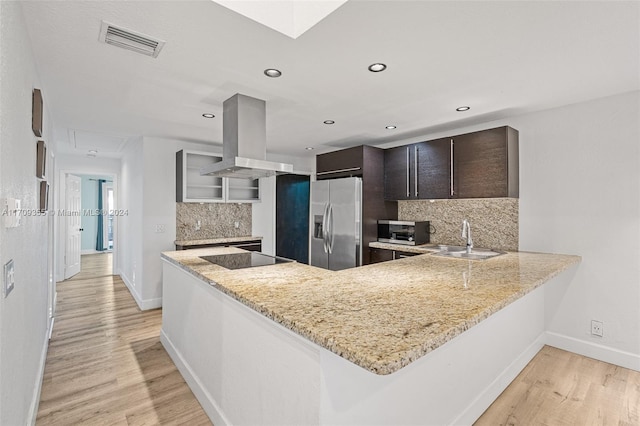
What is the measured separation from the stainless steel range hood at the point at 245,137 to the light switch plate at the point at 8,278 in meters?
1.55

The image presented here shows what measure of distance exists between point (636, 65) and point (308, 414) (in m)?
3.07

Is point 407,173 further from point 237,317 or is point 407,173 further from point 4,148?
point 4,148

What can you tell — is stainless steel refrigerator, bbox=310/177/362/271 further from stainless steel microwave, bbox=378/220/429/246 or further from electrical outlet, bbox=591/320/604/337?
electrical outlet, bbox=591/320/604/337

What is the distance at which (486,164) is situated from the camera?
3.34 metres

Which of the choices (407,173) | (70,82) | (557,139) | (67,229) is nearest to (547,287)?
(557,139)

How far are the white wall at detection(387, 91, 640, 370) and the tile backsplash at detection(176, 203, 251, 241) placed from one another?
154 inches

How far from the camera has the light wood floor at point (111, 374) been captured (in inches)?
82.7

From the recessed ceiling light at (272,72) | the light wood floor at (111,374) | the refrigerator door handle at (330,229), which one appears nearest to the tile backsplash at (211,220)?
the light wood floor at (111,374)

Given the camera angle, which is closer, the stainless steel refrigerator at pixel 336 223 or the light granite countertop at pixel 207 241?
the stainless steel refrigerator at pixel 336 223

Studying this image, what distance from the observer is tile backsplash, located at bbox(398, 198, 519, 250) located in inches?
137

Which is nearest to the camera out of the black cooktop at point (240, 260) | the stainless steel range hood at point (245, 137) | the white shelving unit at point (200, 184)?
the black cooktop at point (240, 260)

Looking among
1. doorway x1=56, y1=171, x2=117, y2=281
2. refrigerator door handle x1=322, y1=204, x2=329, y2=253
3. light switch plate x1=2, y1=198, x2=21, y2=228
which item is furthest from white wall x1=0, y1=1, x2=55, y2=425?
doorway x1=56, y1=171, x2=117, y2=281

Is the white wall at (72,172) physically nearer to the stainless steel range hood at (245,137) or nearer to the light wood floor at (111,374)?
the light wood floor at (111,374)

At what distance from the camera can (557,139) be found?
3.12m
